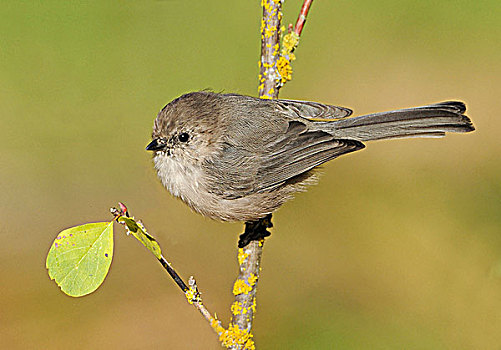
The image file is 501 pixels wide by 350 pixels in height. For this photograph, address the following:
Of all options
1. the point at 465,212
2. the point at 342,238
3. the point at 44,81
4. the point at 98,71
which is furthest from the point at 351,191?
the point at 44,81

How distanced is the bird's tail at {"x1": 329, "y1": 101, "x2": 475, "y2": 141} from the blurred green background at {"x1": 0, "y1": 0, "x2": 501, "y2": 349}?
103 centimetres

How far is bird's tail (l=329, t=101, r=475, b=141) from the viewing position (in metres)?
3.50

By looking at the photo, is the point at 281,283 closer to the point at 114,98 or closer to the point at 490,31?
the point at 114,98

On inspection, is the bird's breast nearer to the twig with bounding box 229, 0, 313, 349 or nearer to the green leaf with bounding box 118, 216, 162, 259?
the twig with bounding box 229, 0, 313, 349

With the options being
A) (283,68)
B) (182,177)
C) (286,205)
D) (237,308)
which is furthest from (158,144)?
(286,205)

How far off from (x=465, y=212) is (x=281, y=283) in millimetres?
2114

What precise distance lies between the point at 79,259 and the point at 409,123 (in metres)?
2.34

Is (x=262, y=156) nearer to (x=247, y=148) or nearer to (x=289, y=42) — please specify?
(x=247, y=148)

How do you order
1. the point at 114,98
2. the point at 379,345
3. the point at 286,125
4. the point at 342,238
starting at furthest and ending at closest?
1. the point at 114,98
2. the point at 342,238
3. the point at 379,345
4. the point at 286,125

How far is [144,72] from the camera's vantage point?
7.64 metres

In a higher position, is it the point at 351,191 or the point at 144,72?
the point at 144,72

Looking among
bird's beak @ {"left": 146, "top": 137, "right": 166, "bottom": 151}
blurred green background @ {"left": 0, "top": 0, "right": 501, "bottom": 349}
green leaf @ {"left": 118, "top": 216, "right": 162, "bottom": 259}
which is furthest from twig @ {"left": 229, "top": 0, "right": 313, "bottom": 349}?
blurred green background @ {"left": 0, "top": 0, "right": 501, "bottom": 349}

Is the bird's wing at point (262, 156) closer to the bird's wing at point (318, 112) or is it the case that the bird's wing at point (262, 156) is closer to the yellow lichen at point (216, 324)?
the bird's wing at point (318, 112)

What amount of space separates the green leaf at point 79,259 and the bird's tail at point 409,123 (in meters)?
2.15
